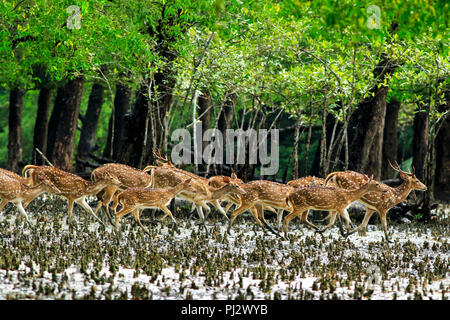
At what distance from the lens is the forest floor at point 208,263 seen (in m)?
8.15

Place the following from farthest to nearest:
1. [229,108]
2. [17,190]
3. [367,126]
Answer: [229,108]
[367,126]
[17,190]

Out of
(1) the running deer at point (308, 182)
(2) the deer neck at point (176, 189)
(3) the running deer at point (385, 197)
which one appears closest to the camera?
(2) the deer neck at point (176, 189)

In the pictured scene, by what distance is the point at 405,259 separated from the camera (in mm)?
10945

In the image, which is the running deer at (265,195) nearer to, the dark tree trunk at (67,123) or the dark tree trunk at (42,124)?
the dark tree trunk at (67,123)

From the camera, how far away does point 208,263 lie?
380 inches

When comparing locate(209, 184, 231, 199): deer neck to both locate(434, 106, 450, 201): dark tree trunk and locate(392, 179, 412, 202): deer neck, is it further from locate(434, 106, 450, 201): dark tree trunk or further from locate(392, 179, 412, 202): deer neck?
locate(434, 106, 450, 201): dark tree trunk

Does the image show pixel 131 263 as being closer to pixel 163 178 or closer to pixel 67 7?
pixel 163 178

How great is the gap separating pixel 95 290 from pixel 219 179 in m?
6.69

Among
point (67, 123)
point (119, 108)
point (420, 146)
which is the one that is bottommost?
point (420, 146)

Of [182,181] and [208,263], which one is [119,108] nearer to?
[182,181]

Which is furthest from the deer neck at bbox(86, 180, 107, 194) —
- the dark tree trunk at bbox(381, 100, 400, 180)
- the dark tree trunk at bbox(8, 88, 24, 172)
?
the dark tree trunk at bbox(8, 88, 24, 172)

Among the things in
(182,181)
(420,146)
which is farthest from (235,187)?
(420,146)

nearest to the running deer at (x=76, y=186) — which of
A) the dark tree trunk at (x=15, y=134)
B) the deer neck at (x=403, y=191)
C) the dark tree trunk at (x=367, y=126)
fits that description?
the deer neck at (x=403, y=191)

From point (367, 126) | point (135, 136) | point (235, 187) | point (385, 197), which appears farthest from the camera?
point (135, 136)
